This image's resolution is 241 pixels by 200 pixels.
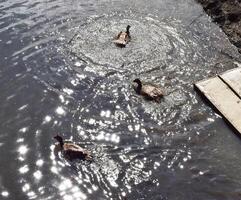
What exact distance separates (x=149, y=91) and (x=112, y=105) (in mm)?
1258

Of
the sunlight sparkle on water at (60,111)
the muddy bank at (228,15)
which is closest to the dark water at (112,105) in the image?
the sunlight sparkle on water at (60,111)

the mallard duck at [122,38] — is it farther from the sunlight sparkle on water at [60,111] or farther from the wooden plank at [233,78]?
the sunlight sparkle on water at [60,111]

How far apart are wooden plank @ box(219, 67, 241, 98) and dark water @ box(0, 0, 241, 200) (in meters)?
0.73

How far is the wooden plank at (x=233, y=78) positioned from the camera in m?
13.3

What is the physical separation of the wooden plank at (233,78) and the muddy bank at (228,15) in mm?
2143

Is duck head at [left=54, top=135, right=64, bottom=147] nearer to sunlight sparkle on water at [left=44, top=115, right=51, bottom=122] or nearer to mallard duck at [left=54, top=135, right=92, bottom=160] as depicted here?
mallard duck at [left=54, top=135, right=92, bottom=160]

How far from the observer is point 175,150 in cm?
1104

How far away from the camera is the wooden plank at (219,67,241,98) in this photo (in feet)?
43.6

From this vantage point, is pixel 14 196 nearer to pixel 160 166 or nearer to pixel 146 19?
pixel 160 166

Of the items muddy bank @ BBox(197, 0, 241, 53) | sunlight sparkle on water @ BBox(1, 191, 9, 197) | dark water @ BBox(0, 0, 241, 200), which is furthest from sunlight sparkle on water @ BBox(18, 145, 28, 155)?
muddy bank @ BBox(197, 0, 241, 53)

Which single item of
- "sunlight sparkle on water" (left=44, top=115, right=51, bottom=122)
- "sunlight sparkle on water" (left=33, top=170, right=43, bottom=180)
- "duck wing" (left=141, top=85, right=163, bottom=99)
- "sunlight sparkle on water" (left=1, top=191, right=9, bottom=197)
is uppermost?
"duck wing" (left=141, top=85, right=163, bottom=99)

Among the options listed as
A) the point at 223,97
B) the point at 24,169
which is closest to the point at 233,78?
the point at 223,97

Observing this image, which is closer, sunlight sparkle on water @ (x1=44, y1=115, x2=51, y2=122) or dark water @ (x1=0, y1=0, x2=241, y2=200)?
dark water @ (x1=0, y1=0, x2=241, y2=200)

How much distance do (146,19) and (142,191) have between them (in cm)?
945
